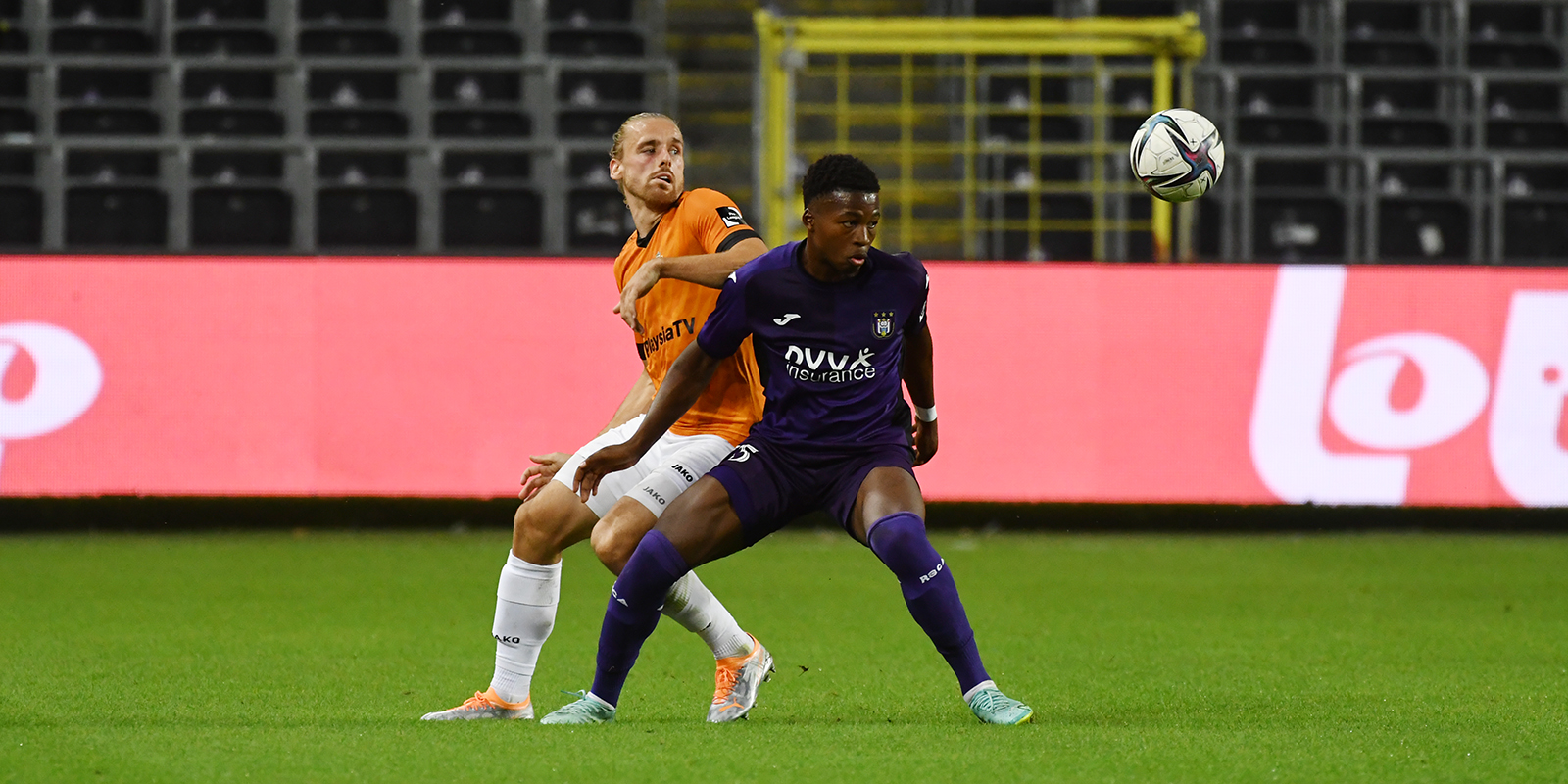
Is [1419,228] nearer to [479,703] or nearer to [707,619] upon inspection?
[707,619]

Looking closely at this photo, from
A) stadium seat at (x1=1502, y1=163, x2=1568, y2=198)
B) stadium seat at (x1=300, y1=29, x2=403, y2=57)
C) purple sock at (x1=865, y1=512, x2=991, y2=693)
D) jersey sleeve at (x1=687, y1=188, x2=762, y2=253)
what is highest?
stadium seat at (x1=300, y1=29, x2=403, y2=57)

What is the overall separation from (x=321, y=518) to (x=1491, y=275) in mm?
8559

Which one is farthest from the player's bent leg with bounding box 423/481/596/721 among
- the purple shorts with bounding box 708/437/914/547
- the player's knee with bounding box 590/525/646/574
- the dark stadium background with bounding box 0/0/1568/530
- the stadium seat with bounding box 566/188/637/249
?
the stadium seat with bounding box 566/188/637/249

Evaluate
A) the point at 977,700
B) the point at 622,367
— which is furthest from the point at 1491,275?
the point at 977,700

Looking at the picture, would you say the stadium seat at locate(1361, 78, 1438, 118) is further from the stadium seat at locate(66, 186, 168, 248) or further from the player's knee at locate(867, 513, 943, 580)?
the player's knee at locate(867, 513, 943, 580)

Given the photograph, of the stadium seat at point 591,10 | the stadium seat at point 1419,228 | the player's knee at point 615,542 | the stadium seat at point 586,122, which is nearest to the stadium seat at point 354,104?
the stadium seat at point 586,122

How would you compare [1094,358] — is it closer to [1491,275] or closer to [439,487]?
[1491,275]

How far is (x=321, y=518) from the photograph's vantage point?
13.6m

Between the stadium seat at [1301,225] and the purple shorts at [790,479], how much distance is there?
9871 mm

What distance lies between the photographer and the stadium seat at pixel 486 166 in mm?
15172

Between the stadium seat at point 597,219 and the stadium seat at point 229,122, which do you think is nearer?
the stadium seat at point 597,219

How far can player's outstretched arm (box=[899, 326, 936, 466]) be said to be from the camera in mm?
6012

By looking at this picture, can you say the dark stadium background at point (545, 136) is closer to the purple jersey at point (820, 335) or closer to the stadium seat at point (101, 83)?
the stadium seat at point (101, 83)

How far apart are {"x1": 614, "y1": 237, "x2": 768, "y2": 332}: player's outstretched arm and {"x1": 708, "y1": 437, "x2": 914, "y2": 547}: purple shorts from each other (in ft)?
1.79
